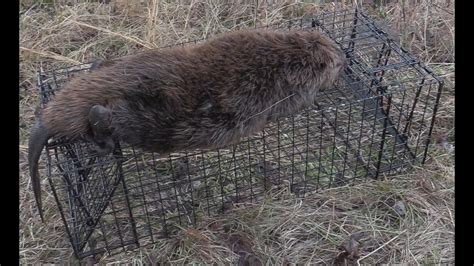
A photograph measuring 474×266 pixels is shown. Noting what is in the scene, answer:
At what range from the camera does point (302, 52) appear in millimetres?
2756

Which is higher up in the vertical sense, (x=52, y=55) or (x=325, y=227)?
(x=52, y=55)

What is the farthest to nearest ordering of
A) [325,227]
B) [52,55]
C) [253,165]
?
[52,55] < [253,165] < [325,227]

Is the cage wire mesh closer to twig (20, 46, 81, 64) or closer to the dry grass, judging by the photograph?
the dry grass

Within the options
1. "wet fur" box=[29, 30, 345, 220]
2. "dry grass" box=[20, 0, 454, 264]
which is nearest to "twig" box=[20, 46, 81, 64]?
"dry grass" box=[20, 0, 454, 264]

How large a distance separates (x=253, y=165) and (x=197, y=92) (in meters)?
0.77

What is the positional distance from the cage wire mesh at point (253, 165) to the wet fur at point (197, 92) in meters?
0.18

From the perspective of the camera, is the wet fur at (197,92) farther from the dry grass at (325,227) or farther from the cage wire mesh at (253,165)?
the dry grass at (325,227)

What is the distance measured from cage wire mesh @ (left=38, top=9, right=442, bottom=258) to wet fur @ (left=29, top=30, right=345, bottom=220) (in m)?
0.18

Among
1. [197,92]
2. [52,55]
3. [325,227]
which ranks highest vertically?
[197,92]

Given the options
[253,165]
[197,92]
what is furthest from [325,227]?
[197,92]

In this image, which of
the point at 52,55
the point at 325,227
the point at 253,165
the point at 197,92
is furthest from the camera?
the point at 52,55

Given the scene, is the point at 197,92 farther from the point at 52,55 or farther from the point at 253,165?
the point at 52,55

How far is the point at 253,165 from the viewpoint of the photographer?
126 inches
